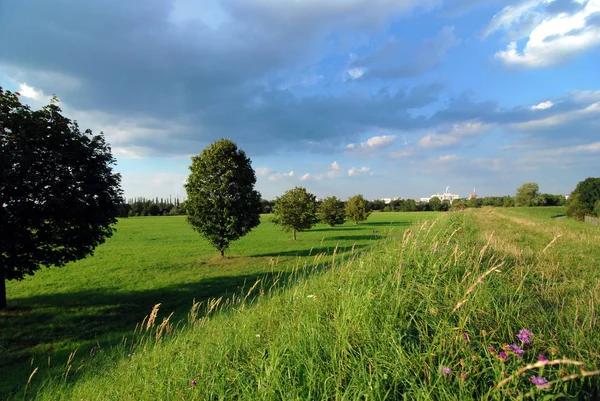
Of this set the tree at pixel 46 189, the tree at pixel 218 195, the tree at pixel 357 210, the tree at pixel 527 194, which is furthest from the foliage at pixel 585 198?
the tree at pixel 46 189

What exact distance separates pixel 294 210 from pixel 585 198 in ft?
199

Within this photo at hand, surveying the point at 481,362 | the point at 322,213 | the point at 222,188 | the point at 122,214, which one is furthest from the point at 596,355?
the point at 322,213

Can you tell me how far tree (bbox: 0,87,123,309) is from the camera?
1098cm

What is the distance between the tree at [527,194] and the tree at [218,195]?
392 feet

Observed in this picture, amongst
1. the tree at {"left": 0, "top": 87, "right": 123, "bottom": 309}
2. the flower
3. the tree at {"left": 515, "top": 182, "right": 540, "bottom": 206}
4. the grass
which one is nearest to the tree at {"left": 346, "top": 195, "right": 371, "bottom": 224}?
the grass

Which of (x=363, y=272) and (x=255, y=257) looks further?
(x=255, y=257)

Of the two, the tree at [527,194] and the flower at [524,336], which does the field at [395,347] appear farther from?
the tree at [527,194]

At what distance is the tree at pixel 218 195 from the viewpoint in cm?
2242

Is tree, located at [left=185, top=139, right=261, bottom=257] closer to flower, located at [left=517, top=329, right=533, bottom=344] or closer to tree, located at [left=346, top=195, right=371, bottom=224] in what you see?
flower, located at [left=517, top=329, right=533, bottom=344]

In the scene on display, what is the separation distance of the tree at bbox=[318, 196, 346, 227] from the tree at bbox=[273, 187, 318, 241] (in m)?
17.5

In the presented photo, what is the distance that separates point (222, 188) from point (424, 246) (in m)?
18.9

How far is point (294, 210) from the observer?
3672 cm

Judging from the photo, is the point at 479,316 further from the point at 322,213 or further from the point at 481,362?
the point at 322,213

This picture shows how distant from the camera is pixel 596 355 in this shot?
258 centimetres
